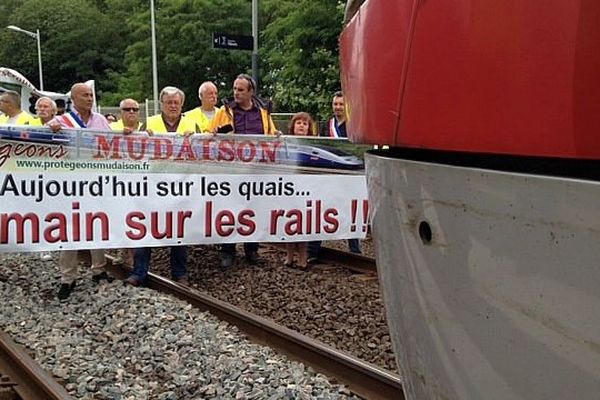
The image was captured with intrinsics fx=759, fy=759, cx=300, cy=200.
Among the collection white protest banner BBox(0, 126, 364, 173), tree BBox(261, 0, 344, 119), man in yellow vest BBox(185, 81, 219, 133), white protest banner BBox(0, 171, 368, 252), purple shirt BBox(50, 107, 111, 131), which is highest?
tree BBox(261, 0, 344, 119)

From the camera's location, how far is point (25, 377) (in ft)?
14.7

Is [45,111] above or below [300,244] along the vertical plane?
above

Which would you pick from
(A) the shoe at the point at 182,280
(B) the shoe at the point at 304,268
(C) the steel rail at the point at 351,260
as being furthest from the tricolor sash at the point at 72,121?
(C) the steel rail at the point at 351,260

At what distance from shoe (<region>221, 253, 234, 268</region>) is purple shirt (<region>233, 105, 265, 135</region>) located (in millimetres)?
1212

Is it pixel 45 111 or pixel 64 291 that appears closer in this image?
pixel 64 291

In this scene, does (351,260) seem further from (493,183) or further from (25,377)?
(493,183)

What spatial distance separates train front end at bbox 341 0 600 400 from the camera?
1.02 m

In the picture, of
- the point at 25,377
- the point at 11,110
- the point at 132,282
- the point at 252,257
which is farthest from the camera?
the point at 11,110

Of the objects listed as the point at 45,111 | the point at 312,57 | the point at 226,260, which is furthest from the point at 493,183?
the point at 312,57

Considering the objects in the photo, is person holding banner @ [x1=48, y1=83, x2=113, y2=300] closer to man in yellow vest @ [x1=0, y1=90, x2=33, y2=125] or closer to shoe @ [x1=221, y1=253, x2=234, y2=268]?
shoe @ [x1=221, y1=253, x2=234, y2=268]

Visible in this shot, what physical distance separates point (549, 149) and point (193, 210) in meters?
5.75

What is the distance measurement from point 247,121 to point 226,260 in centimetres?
137

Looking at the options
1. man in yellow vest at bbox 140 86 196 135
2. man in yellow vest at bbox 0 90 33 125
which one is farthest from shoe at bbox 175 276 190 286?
man in yellow vest at bbox 0 90 33 125

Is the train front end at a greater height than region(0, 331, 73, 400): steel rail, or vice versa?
the train front end
